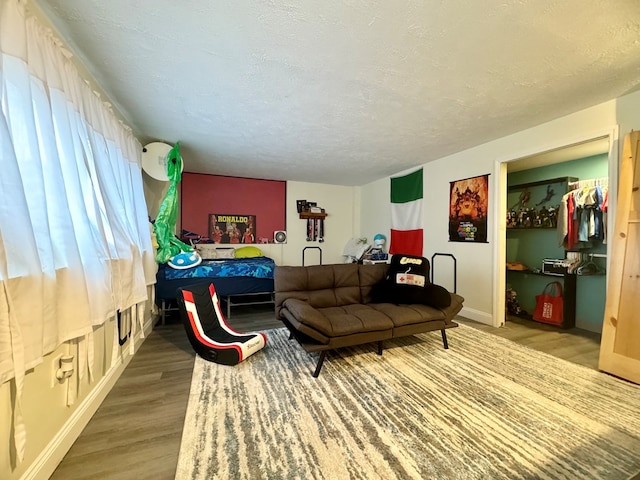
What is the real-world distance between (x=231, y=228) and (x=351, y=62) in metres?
4.00

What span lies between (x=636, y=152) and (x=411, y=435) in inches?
111

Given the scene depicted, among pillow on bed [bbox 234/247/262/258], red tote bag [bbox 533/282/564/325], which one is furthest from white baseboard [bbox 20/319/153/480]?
red tote bag [bbox 533/282/564/325]

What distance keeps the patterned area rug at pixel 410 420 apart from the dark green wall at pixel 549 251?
156cm

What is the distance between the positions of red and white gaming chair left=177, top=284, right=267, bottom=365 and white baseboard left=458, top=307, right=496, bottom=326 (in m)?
2.81

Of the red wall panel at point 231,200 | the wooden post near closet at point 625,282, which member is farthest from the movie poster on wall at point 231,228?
the wooden post near closet at point 625,282

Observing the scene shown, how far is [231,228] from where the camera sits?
5.02 m

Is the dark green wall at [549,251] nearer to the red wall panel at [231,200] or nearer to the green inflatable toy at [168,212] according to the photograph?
the red wall panel at [231,200]

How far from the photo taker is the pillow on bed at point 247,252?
4750 mm

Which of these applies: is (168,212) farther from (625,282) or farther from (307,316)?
(625,282)

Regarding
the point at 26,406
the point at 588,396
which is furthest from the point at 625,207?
the point at 26,406

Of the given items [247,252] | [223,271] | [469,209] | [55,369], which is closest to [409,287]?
[469,209]

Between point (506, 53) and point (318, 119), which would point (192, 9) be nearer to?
point (318, 119)

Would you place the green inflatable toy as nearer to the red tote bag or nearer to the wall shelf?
the wall shelf

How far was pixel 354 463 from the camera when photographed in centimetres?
125
